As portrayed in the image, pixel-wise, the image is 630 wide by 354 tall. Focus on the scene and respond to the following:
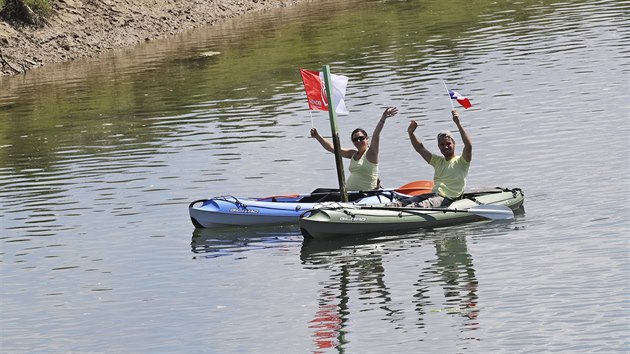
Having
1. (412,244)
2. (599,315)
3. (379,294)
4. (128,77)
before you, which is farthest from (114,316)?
(128,77)

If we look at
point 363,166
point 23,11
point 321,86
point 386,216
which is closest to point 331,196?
point 363,166

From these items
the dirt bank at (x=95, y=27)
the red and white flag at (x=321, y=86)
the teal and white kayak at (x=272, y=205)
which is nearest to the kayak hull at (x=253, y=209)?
the teal and white kayak at (x=272, y=205)

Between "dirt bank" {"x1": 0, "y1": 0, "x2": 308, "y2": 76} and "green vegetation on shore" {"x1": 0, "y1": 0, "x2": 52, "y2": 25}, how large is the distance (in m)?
0.35

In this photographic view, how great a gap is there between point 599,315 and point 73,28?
35.7 meters

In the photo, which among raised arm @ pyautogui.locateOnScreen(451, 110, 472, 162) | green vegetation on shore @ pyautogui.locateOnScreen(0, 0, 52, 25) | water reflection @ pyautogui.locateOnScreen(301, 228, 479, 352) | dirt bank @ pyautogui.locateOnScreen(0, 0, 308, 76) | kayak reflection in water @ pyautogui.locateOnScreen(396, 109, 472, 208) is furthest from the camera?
green vegetation on shore @ pyautogui.locateOnScreen(0, 0, 52, 25)

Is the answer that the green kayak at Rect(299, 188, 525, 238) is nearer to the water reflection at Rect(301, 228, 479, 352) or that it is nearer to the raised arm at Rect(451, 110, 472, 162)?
the water reflection at Rect(301, 228, 479, 352)

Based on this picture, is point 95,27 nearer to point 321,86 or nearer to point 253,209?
point 321,86

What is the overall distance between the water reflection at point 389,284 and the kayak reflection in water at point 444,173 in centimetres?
70

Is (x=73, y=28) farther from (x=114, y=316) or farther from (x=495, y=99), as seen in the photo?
(x=114, y=316)

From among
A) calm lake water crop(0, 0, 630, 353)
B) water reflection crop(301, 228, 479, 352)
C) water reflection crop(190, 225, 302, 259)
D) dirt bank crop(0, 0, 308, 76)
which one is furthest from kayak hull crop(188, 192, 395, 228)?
dirt bank crop(0, 0, 308, 76)

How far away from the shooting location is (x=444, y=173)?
22109mm

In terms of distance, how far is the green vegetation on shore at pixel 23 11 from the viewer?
1876 inches

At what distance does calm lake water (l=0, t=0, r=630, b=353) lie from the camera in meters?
17.1

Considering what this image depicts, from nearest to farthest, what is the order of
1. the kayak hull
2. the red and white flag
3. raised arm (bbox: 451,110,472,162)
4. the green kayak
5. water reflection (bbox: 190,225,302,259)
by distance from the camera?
raised arm (bbox: 451,110,472,162), the green kayak, water reflection (bbox: 190,225,302,259), the kayak hull, the red and white flag
